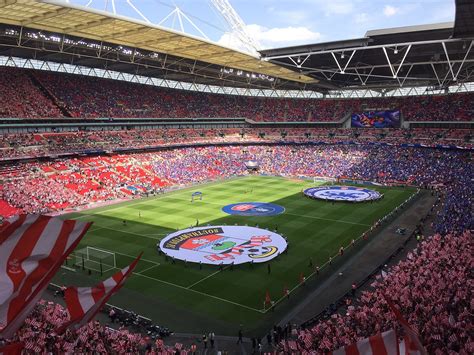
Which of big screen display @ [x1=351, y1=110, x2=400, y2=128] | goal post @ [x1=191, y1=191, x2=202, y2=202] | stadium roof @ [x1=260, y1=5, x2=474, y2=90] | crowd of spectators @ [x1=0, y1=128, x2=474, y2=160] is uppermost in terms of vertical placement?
stadium roof @ [x1=260, y1=5, x2=474, y2=90]

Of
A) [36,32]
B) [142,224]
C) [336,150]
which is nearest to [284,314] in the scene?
[142,224]

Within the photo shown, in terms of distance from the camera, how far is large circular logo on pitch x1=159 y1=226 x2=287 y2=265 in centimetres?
3041

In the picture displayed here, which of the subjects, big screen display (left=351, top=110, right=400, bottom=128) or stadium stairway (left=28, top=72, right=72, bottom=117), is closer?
stadium stairway (left=28, top=72, right=72, bottom=117)

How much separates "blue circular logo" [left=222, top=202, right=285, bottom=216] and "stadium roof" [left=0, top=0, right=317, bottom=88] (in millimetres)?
20388

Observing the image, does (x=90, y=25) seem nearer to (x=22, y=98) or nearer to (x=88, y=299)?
(x=22, y=98)

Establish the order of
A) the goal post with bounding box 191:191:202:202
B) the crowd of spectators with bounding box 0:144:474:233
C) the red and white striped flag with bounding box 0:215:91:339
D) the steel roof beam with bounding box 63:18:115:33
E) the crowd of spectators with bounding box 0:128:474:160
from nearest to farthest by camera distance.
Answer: the red and white striped flag with bounding box 0:215:91:339
the steel roof beam with bounding box 63:18:115:33
the crowd of spectators with bounding box 0:144:474:233
the goal post with bounding box 191:191:202:202
the crowd of spectators with bounding box 0:128:474:160

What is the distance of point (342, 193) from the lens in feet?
179

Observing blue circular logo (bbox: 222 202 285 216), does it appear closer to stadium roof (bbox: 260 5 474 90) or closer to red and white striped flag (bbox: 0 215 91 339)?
stadium roof (bbox: 260 5 474 90)

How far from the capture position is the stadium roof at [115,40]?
39.0 m

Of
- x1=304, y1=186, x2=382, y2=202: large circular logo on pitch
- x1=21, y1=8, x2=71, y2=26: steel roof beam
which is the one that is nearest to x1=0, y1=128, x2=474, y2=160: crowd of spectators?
x1=21, y1=8, x2=71, y2=26: steel roof beam

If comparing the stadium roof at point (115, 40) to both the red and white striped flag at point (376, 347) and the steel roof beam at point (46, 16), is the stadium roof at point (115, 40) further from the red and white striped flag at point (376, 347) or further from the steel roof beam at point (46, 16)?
the red and white striped flag at point (376, 347)

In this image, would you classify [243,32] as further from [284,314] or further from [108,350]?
[108,350]

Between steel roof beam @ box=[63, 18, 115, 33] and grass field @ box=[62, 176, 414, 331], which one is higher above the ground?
steel roof beam @ box=[63, 18, 115, 33]

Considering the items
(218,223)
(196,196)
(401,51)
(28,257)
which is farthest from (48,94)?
(28,257)
